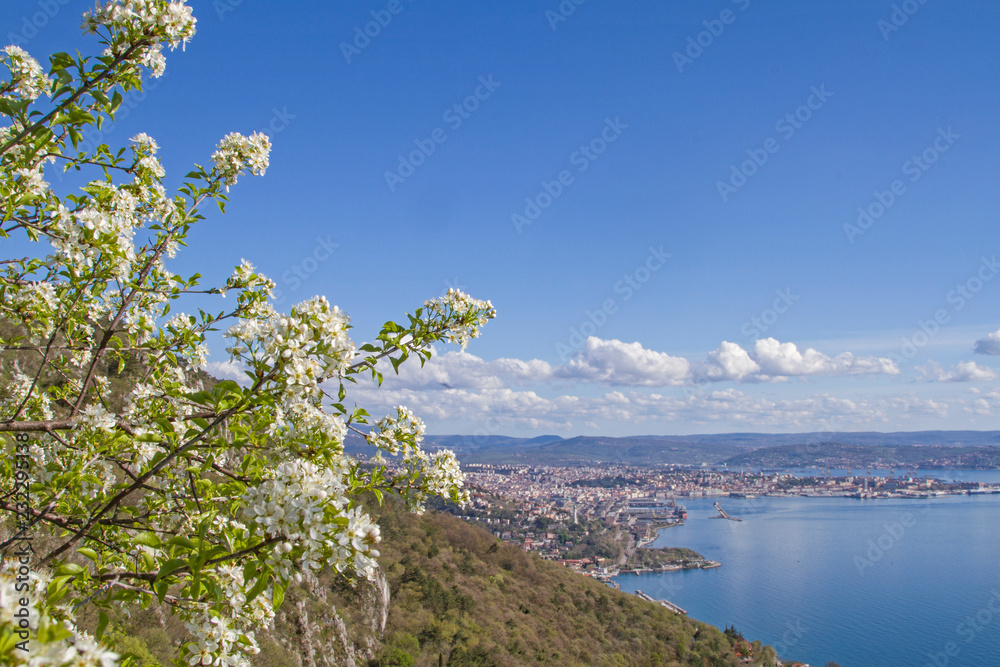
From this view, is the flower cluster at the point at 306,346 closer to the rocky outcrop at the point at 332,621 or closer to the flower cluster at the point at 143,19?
the flower cluster at the point at 143,19

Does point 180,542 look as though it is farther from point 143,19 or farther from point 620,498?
point 620,498

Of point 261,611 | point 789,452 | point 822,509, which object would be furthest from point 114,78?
point 789,452

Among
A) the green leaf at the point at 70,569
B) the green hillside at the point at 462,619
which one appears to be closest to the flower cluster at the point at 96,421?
the green leaf at the point at 70,569

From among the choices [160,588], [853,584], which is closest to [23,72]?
[160,588]

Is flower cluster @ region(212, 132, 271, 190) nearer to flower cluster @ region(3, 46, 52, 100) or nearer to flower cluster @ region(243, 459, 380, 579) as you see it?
flower cluster @ region(3, 46, 52, 100)

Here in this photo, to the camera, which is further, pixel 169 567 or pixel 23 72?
pixel 23 72

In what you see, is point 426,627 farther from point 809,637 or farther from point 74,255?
point 809,637
